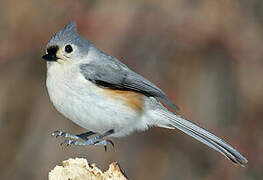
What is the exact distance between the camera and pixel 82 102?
348cm

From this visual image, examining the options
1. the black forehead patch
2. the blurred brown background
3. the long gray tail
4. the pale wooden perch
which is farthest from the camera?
the blurred brown background

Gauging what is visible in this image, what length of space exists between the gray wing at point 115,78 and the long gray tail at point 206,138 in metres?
0.23

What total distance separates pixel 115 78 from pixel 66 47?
357 mm

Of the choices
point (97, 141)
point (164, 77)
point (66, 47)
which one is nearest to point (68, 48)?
point (66, 47)

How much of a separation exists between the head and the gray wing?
83 millimetres

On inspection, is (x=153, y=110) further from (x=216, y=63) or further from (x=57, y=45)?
(x=216, y=63)

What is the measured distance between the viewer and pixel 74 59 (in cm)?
366

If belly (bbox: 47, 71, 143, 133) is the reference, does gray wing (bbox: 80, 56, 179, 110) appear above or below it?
above

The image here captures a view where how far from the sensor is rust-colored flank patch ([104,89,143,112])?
3618mm

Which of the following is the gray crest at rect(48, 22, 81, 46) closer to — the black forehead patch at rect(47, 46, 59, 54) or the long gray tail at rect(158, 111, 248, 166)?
the black forehead patch at rect(47, 46, 59, 54)

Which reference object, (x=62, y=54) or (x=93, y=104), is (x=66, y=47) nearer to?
(x=62, y=54)

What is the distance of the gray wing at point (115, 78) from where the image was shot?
3617 mm

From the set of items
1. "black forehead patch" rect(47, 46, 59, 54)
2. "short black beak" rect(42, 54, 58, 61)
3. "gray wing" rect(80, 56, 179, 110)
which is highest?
"black forehead patch" rect(47, 46, 59, 54)

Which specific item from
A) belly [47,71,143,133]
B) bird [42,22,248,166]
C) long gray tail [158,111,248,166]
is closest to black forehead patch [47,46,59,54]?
bird [42,22,248,166]
